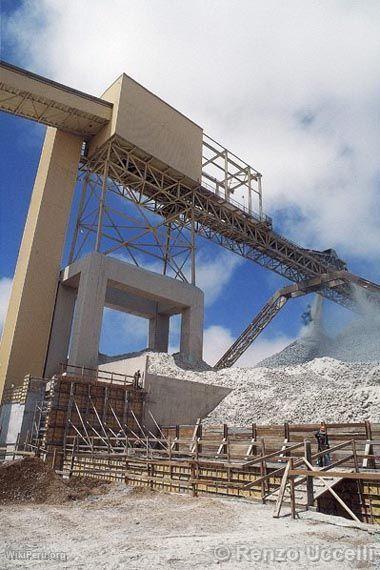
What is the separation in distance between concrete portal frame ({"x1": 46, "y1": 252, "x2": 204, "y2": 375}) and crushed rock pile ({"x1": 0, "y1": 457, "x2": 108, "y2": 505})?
11.4 m

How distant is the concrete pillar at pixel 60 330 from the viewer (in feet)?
82.1

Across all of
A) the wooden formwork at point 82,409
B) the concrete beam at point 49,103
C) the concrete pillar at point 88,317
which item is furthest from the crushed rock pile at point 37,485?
the concrete beam at point 49,103

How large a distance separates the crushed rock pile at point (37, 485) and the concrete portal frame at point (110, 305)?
448 inches

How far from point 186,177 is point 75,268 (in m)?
11.1

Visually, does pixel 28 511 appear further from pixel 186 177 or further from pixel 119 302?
pixel 186 177

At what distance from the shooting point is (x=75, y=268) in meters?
26.1

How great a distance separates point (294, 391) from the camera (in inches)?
861

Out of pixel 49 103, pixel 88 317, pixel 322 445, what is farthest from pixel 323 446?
pixel 49 103

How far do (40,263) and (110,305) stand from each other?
6170 mm

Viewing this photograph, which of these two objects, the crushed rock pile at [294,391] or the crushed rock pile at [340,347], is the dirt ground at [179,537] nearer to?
the crushed rock pile at [294,391]

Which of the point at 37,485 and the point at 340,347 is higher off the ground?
the point at 340,347

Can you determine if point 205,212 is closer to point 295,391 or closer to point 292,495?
point 295,391

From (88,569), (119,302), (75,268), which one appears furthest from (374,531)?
(119,302)

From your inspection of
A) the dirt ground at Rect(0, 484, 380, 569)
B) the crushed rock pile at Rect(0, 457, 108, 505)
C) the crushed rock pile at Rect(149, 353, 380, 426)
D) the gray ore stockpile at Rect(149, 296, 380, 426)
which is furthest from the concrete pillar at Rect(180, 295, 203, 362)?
the dirt ground at Rect(0, 484, 380, 569)
